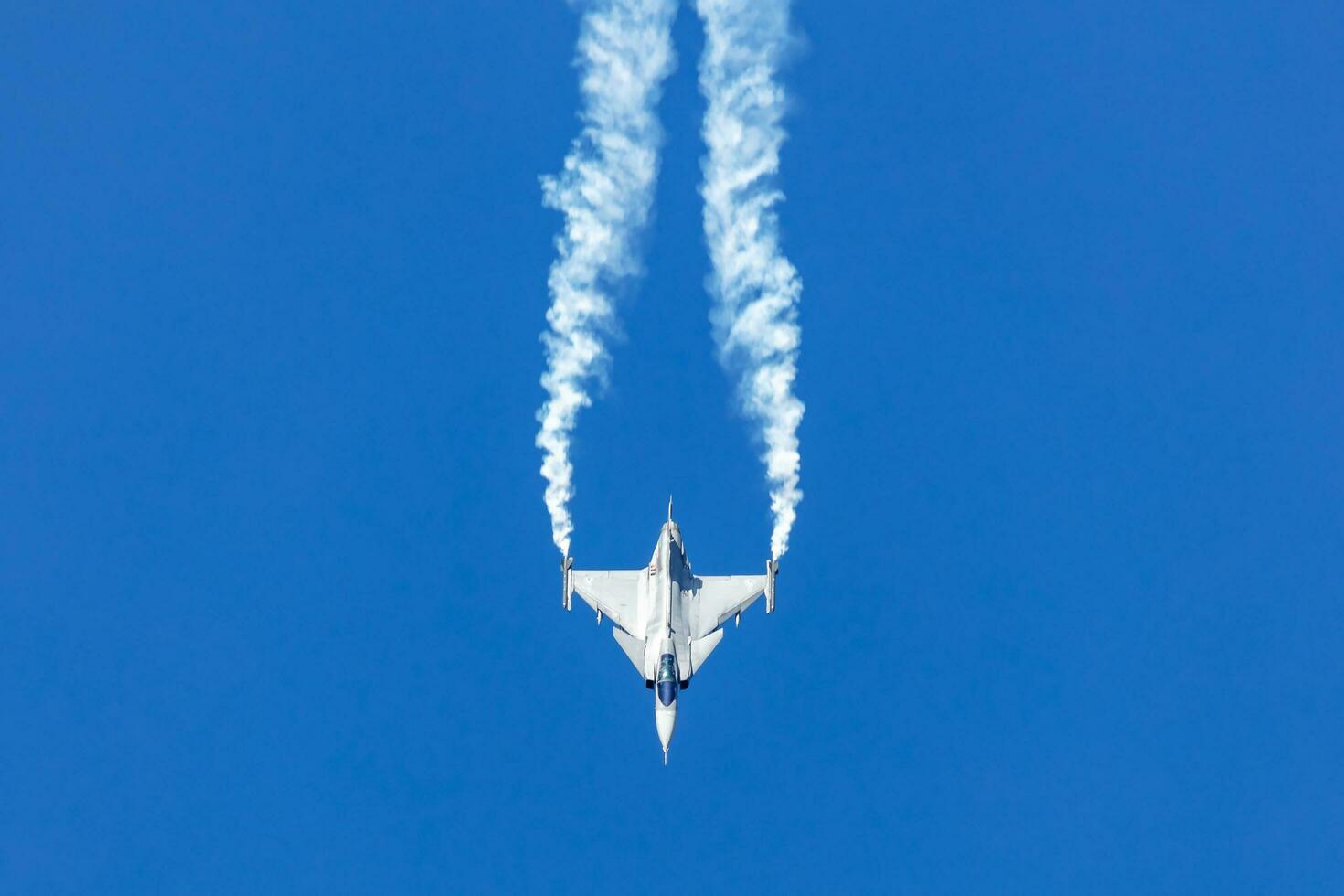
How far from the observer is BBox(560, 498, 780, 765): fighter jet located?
194 ft

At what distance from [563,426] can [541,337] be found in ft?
13.6

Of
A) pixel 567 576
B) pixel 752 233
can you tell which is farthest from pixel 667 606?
pixel 752 233

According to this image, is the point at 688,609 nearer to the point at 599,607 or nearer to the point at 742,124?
the point at 599,607

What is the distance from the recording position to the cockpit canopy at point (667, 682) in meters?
58.6

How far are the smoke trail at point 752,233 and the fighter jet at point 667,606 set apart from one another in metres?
3.07

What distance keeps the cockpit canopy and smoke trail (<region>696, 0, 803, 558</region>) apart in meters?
7.00

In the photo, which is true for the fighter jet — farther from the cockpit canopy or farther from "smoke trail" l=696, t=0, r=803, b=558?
"smoke trail" l=696, t=0, r=803, b=558

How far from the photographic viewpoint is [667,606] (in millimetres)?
59844

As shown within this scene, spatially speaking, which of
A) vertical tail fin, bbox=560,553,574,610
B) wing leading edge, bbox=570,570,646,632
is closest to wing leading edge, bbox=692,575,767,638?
wing leading edge, bbox=570,570,646,632

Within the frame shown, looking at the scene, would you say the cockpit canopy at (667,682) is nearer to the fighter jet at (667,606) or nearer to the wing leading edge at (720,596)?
the fighter jet at (667,606)

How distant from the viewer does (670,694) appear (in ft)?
192

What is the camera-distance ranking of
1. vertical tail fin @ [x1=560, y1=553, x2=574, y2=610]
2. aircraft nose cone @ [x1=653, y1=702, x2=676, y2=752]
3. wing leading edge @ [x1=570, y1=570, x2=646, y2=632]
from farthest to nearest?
wing leading edge @ [x1=570, y1=570, x2=646, y2=632] → vertical tail fin @ [x1=560, y1=553, x2=574, y2=610] → aircraft nose cone @ [x1=653, y1=702, x2=676, y2=752]

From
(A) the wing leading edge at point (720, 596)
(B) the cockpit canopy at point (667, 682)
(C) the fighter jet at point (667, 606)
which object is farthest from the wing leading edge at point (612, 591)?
(B) the cockpit canopy at point (667, 682)

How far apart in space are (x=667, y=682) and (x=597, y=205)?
839 inches
